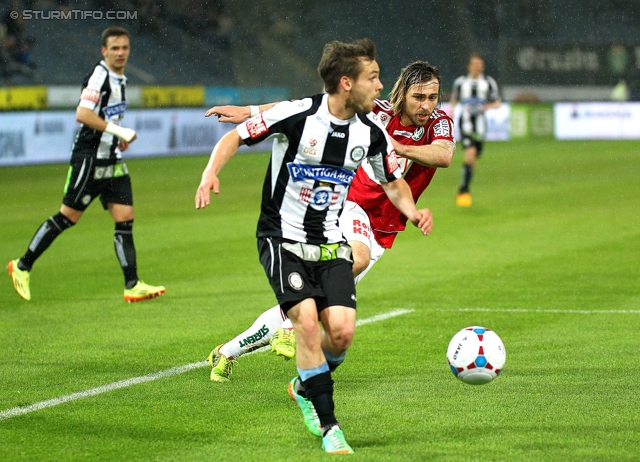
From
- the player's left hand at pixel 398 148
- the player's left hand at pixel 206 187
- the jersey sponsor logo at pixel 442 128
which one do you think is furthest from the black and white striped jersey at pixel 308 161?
the jersey sponsor logo at pixel 442 128

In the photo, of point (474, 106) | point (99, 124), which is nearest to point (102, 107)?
point (99, 124)

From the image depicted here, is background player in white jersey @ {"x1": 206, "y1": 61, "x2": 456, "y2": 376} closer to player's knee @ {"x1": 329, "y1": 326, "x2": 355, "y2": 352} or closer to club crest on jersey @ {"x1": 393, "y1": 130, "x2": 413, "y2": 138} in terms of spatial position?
club crest on jersey @ {"x1": 393, "y1": 130, "x2": 413, "y2": 138}

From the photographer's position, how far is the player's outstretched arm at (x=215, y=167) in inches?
188

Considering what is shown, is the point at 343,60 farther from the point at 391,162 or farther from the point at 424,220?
the point at 424,220

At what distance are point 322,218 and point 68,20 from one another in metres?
29.5

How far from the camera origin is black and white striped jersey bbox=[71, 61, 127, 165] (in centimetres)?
948

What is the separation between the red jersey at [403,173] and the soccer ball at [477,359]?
4.40 feet

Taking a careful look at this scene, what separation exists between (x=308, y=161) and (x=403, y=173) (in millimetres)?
1917

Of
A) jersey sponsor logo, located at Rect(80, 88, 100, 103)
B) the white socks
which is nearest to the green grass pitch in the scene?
the white socks

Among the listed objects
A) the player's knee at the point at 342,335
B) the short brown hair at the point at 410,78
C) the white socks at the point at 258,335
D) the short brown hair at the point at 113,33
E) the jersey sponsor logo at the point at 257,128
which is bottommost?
the white socks at the point at 258,335

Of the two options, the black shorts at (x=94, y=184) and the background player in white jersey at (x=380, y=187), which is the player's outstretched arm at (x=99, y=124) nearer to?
the black shorts at (x=94, y=184)

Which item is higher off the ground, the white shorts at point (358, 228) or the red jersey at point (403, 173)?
the red jersey at point (403, 173)

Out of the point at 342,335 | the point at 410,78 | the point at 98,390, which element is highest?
the point at 410,78

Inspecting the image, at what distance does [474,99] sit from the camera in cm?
1891
